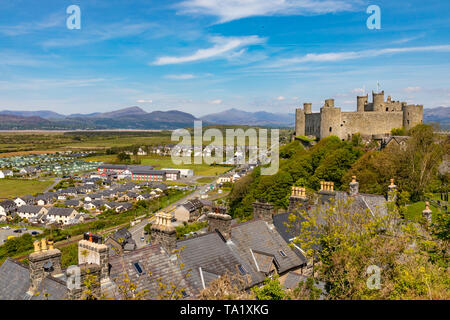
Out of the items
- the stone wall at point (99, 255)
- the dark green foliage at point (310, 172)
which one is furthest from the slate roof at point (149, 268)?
the dark green foliage at point (310, 172)

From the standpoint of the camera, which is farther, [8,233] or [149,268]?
[8,233]

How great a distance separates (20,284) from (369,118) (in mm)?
47555

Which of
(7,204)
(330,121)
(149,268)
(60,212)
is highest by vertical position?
(330,121)

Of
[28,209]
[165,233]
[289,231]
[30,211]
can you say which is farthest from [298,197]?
[28,209]

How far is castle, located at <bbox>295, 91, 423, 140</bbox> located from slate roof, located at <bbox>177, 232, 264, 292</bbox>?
3936 centimetres

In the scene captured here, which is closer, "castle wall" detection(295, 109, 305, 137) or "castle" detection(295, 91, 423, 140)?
"castle" detection(295, 91, 423, 140)

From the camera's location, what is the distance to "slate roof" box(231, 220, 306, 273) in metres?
17.0

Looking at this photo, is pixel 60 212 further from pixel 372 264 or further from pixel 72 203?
pixel 372 264

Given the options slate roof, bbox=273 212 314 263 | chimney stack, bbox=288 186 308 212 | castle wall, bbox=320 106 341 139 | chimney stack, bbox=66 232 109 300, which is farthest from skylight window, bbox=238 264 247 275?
castle wall, bbox=320 106 341 139

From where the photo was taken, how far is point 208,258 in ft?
50.2

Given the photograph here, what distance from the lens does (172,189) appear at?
4114 inches

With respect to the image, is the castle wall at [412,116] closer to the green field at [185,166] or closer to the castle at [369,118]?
the castle at [369,118]

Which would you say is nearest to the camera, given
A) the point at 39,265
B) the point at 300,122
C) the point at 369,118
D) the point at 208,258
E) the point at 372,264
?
the point at 372,264

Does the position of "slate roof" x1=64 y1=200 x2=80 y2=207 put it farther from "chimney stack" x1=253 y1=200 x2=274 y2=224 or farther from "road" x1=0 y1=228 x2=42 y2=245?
"chimney stack" x1=253 y1=200 x2=274 y2=224
